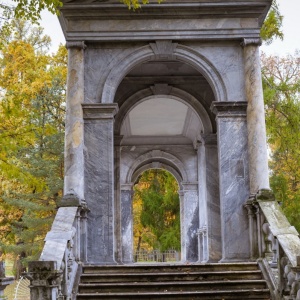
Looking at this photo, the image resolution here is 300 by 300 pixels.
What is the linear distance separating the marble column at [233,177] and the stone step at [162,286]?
1.60m

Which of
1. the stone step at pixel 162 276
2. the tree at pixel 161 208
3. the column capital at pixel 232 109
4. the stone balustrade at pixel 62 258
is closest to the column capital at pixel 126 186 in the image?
the tree at pixel 161 208

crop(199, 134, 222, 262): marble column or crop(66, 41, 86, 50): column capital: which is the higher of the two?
crop(66, 41, 86, 50): column capital

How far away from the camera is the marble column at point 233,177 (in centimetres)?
1147

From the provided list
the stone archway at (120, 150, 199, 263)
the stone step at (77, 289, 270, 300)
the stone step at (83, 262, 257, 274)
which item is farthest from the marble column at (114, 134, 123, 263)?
the stone step at (77, 289, 270, 300)

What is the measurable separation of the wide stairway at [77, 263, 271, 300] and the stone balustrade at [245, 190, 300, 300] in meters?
0.28

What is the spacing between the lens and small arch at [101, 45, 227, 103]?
1212cm

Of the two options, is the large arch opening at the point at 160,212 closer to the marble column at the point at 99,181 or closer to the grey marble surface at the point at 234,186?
the marble column at the point at 99,181

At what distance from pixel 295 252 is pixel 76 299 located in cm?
352

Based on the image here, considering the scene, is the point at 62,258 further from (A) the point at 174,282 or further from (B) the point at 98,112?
(B) the point at 98,112

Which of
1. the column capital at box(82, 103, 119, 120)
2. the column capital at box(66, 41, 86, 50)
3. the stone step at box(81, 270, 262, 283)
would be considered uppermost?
the column capital at box(66, 41, 86, 50)

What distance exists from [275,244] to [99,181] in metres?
3.85

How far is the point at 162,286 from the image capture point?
384 inches

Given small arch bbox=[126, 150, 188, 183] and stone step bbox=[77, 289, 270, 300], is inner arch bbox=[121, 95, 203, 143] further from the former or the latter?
stone step bbox=[77, 289, 270, 300]

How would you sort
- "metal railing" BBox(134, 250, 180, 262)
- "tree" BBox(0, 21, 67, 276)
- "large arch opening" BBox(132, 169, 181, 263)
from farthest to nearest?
"metal railing" BBox(134, 250, 180, 262), "large arch opening" BBox(132, 169, 181, 263), "tree" BBox(0, 21, 67, 276)
